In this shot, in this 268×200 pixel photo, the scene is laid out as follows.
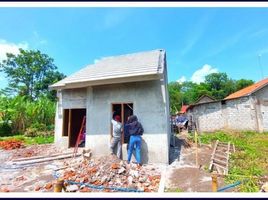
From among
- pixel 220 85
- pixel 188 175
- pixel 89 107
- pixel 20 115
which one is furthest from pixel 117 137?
pixel 220 85

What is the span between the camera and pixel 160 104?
7363 millimetres

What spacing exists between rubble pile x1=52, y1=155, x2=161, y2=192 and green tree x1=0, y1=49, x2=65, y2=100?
102 ft

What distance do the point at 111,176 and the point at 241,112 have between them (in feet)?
48.5

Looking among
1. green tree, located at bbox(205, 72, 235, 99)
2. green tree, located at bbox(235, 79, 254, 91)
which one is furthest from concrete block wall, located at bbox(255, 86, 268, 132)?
green tree, located at bbox(235, 79, 254, 91)

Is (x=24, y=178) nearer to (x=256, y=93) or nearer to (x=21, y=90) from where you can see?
(x=256, y=93)

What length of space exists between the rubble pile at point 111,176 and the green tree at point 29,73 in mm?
31179

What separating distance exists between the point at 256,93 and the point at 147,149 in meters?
13.7

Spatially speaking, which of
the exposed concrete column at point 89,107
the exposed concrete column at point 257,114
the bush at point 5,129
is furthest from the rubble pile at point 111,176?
the bush at point 5,129

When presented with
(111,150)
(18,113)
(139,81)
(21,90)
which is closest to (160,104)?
(139,81)

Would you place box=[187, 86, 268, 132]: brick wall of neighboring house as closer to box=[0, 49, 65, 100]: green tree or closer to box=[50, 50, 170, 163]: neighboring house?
box=[50, 50, 170, 163]: neighboring house

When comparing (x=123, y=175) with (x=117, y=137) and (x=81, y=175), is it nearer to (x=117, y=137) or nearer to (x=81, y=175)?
(x=81, y=175)

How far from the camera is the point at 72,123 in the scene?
34.7 ft

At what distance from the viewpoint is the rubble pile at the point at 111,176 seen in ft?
16.9

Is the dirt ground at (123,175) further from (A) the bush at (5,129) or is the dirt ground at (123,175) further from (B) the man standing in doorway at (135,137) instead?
(A) the bush at (5,129)
